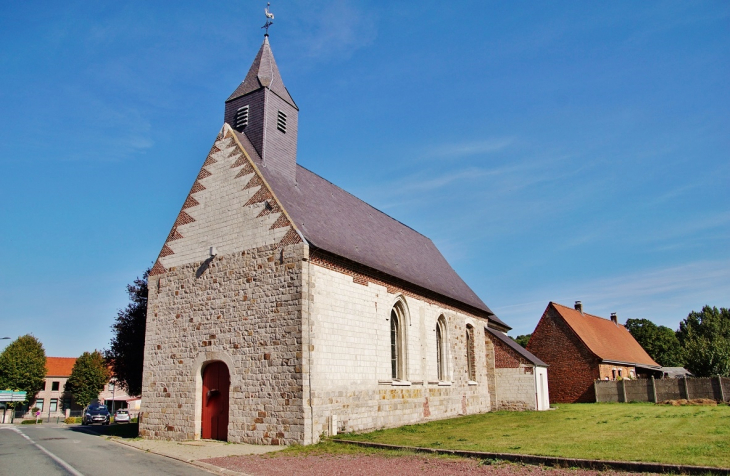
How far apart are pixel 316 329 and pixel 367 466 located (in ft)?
15.7

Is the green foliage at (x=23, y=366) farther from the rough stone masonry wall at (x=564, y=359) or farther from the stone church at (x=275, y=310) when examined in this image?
the rough stone masonry wall at (x=564, y=359)

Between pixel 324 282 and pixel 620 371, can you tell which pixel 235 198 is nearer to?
pixel 324 282

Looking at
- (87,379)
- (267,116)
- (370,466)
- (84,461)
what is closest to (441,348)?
(267,116)

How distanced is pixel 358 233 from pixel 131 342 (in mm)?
11456

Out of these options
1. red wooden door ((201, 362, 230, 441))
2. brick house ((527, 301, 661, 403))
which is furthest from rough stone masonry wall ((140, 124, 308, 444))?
brick house ((527, 301, 661, 403))

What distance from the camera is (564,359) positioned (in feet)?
108

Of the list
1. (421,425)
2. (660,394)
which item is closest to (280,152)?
(421,425)

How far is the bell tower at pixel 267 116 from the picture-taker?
17.8 m

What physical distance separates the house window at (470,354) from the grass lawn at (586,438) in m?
5.20

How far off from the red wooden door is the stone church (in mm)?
44

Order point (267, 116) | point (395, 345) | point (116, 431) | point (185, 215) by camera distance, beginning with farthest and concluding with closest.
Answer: point (116, 431)
point (395, 345)
point (267, 116)
point (185, 215)

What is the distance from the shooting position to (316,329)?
14320 millimetres

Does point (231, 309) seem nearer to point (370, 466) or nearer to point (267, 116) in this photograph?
point (267, 116)

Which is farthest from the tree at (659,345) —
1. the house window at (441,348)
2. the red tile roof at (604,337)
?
the house window at (441,348)
